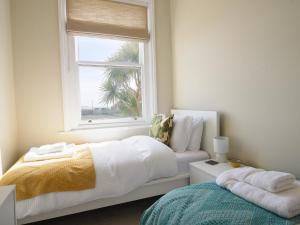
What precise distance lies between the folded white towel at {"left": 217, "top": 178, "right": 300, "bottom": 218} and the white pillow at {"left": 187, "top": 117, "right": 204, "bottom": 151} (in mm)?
1046

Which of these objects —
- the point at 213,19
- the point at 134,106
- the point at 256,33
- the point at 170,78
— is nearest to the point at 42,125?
the point at 134,106

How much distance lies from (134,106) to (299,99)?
2058mm

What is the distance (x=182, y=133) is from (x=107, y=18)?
1835 millimetres

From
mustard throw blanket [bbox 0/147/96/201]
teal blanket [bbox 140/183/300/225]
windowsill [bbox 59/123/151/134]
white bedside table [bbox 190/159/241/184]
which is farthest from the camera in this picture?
windowsill [bbox 59/123/151/134]

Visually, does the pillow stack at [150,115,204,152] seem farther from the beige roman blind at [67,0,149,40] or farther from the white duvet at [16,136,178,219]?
the beige roman blind at [67,0,149,40]

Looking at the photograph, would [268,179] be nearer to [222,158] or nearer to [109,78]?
[222,158]

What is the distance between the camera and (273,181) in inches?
43.6

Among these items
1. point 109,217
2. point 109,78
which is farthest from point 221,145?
point 109,78

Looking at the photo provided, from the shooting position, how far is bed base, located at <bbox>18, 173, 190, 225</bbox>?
5.24ft

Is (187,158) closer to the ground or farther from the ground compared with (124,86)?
closer to the ground

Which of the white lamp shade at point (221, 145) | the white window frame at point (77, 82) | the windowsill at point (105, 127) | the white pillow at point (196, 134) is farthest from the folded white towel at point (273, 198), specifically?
the white window frame at point (77, 82)

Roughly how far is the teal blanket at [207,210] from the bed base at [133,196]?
500 millimetres

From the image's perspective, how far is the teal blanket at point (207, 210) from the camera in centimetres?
96

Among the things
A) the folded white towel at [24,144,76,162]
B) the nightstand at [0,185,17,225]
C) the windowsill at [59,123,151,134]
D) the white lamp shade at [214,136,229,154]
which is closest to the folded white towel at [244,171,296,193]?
the white lamp shade at [214,136,229,154]
